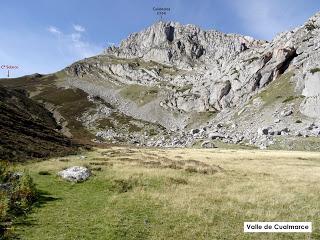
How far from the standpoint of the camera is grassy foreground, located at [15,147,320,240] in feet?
62.1

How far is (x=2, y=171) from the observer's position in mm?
27672

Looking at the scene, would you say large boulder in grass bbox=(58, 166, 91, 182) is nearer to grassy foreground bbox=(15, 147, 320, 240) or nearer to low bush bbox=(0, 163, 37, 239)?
grassy foreground bbox=(15, 147, 320, 240)

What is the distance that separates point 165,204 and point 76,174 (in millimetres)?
10616

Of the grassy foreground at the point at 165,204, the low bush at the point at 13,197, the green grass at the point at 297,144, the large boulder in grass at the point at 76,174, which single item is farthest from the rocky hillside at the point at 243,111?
the low bush at the point at 13,197

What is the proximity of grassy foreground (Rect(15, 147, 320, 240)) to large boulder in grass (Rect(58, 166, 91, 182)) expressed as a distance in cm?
68

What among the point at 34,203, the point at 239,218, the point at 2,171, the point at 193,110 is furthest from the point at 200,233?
the point at 193,110

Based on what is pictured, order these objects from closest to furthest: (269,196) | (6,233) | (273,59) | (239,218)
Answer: (6,233), (239,218), (269,196), (273,59)

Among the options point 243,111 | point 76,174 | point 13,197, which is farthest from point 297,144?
point 13,197

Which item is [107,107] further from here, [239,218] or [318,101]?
[239,218]

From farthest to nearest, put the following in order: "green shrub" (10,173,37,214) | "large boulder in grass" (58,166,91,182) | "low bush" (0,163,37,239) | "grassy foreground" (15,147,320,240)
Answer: "large boulder in grass" (58,166,91,182) → "green shrub" (10,173,37,214) → "low bush" (0,163,37,239) → "grassy foreground" (15,147,320,240)

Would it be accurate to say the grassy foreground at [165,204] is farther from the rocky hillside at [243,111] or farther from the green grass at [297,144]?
the rocky hillside at [243,111]

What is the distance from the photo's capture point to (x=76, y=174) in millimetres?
31453

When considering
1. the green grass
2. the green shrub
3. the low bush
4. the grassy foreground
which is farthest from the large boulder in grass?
the green grass

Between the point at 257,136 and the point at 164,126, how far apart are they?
263ft
